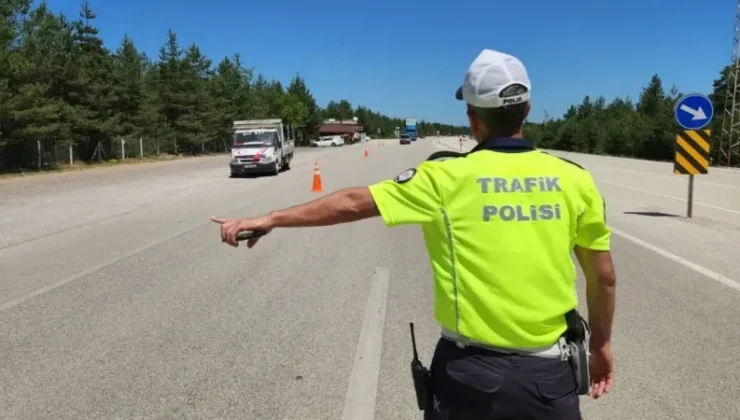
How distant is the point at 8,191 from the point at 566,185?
2514 centimetres

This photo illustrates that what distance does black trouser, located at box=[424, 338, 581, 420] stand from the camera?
1.88 meters

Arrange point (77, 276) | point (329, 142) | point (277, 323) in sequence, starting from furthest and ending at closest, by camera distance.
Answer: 1. point (329, 142)
2. point (77, 276)
3. point (277, 323)

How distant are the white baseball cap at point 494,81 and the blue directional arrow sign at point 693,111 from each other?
12.4m

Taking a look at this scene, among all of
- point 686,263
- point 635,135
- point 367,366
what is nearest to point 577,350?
point 367,366

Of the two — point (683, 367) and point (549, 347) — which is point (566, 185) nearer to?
point (549, 347)

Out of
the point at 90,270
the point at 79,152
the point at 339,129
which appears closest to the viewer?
the point at 90,270

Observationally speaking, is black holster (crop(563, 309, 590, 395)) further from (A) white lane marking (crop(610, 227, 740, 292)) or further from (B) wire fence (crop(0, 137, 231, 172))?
(B) wire fence (crop(0, 137, 231, 172))

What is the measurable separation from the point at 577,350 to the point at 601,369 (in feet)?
1.15

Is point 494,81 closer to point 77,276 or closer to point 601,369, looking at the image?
point 601,369

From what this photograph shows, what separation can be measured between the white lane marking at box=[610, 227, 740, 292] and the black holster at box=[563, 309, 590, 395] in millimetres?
6105

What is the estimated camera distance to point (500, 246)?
6.24 ft

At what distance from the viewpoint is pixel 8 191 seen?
2278 cm

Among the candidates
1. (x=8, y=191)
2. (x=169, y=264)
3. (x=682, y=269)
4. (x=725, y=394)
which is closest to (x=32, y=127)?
(x=8, y=191)

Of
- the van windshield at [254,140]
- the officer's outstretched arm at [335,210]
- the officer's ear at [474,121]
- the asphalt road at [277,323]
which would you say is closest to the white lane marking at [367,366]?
the asphalt road at [277,323]
